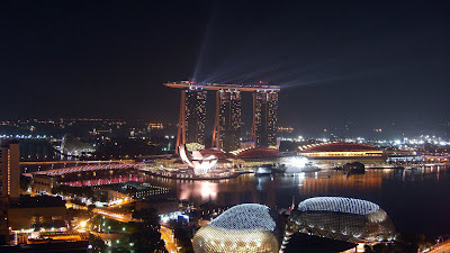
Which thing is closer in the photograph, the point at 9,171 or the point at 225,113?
the point at 9,171

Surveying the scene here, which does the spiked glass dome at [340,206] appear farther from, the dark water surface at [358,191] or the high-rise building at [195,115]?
the high-rise building at [195,115]

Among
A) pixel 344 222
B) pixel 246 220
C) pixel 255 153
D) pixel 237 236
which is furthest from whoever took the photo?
pixel 255 153

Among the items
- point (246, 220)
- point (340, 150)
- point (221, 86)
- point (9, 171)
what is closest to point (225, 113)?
point (221, 86)

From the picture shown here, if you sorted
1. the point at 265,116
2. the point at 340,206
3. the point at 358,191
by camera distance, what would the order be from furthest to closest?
1. the point at 265,116
2. the point at 358,191
3. the point at 340,206

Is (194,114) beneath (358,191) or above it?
above

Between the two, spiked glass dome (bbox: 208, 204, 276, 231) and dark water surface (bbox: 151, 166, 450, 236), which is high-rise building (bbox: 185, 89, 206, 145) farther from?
spiked glass dome (bbox: 208, 204, 276, 231)

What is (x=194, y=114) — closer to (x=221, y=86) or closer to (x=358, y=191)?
(x=221, y=86)

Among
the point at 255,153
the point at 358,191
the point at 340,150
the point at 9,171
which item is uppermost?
the point at 340,150

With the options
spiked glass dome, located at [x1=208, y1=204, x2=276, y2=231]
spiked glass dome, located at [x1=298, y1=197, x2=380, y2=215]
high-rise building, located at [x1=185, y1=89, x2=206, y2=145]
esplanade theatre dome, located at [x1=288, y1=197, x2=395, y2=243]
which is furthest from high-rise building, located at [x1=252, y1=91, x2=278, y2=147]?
spiked glass dome, located at [x1=208, y1=204, x2=276, y2=231]
